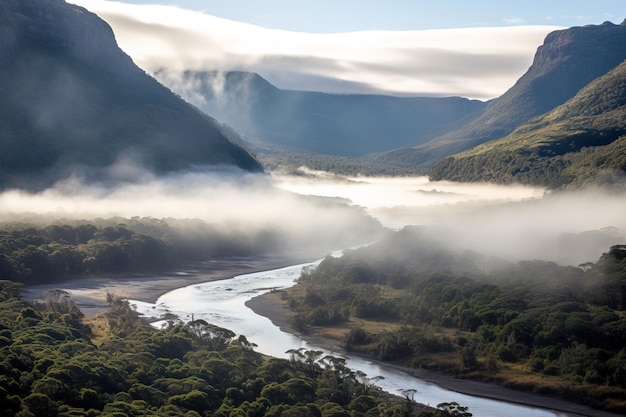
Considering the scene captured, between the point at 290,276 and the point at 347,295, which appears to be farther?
the point at 290,276

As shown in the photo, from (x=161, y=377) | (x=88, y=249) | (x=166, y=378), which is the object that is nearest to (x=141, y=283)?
(x=88, y=249)

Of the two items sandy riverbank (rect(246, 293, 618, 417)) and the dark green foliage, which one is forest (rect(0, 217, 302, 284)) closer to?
the dark green foliage

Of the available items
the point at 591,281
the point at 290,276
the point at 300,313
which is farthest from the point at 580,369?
the point at 290,276

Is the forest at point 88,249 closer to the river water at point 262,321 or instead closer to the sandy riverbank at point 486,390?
the river water at point 262,321

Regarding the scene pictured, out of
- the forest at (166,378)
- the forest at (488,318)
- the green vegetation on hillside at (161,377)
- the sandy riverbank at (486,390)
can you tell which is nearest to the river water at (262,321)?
the sandy riverbank at (486,390)

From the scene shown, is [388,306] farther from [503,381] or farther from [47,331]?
[47,331]

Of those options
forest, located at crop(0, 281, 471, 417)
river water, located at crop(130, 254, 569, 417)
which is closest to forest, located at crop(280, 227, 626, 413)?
river water, located at crop(130, 254, 569, 417)

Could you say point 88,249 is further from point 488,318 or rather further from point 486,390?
point 486,390
